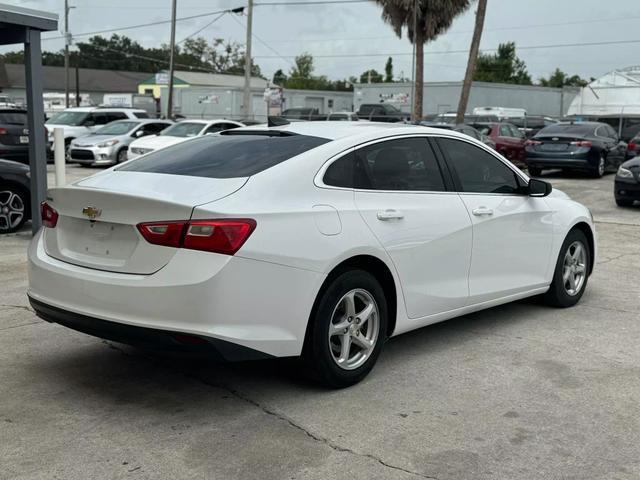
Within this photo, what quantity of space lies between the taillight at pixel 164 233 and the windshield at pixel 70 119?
898 inches

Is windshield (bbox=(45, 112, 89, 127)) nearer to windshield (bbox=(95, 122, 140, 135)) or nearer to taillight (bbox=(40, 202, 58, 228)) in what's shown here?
windshield (bbox=(95, 122, 140, 135))

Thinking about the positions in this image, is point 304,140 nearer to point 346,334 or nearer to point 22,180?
point 346,334

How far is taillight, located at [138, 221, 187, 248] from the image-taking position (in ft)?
12.8

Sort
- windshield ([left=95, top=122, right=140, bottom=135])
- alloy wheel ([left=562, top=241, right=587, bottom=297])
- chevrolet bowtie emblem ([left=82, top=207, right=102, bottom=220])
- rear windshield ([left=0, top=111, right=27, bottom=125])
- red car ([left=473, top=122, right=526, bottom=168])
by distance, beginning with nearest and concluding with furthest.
Answer: chevrolet bowtie emblem ([left=82, top=207, right=102, bottom=220]) → alloy wheel ([left=562, top=241, right=587, bottom=297]) → rear windshield ([left=0, top=111, right=27, bottom=125]) → red car ([left=473, top=122, right=526, bottom=168]) → windshield ([left=95, top=122, right=140, bottom=135])

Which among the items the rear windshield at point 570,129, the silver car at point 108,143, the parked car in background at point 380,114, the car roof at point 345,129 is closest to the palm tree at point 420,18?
the parked car in background at point 380,114

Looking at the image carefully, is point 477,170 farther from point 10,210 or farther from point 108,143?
point 108,143

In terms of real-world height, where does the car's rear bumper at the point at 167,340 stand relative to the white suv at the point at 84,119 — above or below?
below

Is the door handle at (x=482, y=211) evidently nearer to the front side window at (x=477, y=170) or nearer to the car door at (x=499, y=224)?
the car door at (x=499, y=224)

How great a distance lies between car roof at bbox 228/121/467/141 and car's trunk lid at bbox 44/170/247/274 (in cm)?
93

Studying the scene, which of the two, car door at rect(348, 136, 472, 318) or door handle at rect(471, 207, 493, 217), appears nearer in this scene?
car door at rect(348, 136, 472, 318)

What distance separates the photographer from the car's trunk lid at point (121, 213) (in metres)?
3.99

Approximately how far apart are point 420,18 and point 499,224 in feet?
86.4

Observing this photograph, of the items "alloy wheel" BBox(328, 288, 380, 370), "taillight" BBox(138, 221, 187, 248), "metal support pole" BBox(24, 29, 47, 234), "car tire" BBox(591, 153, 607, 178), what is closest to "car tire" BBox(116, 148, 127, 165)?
"metal support pole" BBox(24, 29, 47, 234)

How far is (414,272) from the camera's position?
16.1ft
